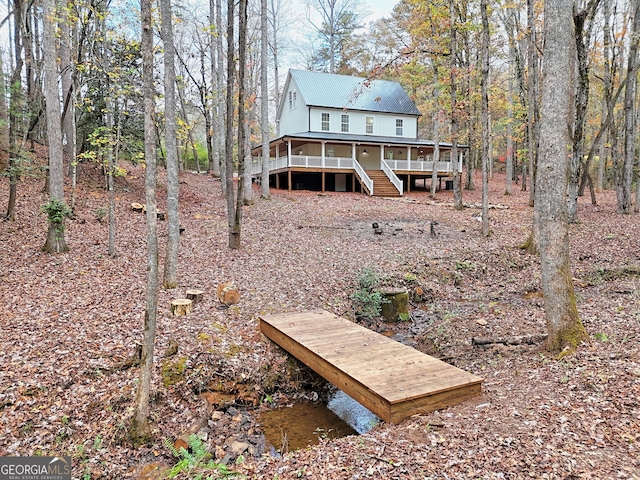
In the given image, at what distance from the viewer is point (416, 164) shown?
984 inches

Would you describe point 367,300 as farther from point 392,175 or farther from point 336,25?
point 336,25

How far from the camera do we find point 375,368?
15.7 feet

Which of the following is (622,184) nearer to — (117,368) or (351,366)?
(351,366)

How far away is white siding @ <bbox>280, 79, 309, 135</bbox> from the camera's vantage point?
25719 mm

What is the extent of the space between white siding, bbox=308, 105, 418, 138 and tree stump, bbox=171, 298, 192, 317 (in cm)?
2027

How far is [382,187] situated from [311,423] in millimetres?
18803

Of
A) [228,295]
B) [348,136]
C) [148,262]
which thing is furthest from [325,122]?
[148,262]

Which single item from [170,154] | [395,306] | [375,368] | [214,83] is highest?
[214,83]

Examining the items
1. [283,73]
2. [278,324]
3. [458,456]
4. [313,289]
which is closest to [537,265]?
[313,289]

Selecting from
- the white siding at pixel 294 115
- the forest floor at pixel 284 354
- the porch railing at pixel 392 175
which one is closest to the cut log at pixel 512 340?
the forest floor at pixel 284 354

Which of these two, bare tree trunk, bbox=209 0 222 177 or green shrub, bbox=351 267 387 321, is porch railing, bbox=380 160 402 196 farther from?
green shrub, bbox=351 267 387 321

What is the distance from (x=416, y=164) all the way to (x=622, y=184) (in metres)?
11.2

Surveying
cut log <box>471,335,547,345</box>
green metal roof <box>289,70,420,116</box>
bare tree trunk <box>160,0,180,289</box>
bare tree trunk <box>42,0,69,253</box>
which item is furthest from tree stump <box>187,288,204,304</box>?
green metal roof <box>289,70,420,116</box>

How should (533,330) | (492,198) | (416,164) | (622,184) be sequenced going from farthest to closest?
(416,164) → (492,198) → (622,184) → (533,330)
